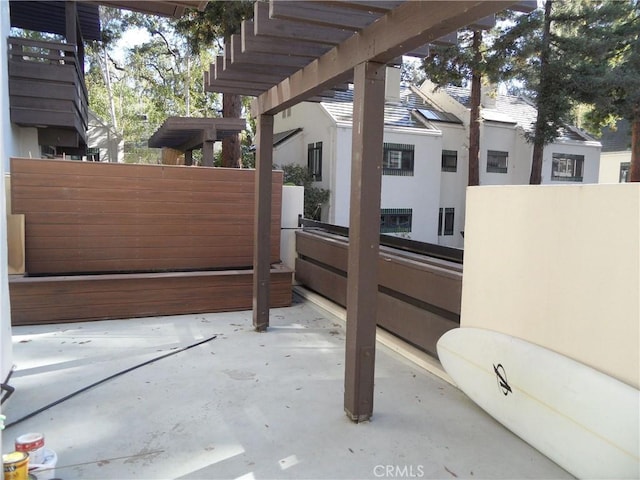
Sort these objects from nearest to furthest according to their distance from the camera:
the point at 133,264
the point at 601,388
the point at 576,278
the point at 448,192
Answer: the point at 601,388
the point at 576,278
the point at 133,264
the point at 448,192

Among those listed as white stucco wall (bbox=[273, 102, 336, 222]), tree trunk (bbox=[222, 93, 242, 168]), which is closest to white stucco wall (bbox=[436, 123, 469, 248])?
white stucco wall (bbox=[273, 102, 336, 222])

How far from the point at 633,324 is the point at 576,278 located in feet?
1.14

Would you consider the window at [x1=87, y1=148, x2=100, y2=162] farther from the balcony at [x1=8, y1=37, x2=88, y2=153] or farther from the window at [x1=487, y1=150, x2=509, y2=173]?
the window at [x1=487, y1=150, x2=509, y2=173]

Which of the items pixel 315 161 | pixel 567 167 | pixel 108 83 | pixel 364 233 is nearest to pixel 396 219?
pixel 315 161

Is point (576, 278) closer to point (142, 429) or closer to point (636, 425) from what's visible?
point (636, 425)

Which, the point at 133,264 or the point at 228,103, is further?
the point at 228,103

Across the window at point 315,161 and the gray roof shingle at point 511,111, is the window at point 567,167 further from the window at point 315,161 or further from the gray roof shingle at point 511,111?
the window at point 315,161

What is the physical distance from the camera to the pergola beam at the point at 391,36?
1.99 m

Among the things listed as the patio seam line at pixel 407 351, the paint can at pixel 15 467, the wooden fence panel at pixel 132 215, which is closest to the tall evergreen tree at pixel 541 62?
the wooden fence panel at pixel 132 215

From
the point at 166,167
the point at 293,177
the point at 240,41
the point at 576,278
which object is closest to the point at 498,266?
the point at 576,278

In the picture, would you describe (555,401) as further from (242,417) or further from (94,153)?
(94,153)

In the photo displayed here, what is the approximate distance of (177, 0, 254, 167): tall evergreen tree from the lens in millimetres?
9750

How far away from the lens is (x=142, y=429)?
2.51 metres

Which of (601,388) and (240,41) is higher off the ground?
(240,41)
